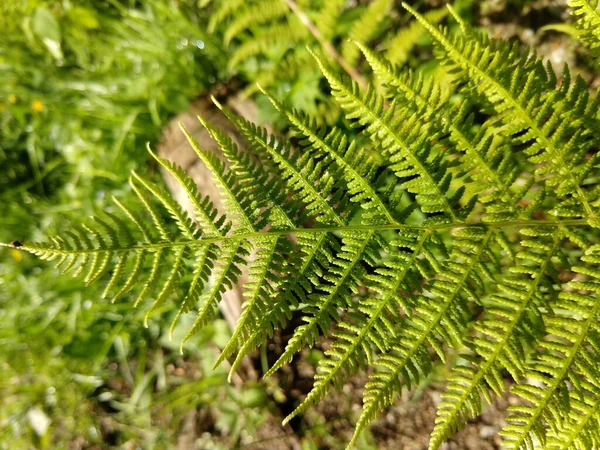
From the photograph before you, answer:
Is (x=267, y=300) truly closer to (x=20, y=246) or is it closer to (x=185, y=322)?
(x=20, y=246)

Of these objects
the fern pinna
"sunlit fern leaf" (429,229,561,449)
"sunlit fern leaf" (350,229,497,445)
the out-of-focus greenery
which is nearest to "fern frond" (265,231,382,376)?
the fern pinna

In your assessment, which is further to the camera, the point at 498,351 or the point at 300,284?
the point at 300,284

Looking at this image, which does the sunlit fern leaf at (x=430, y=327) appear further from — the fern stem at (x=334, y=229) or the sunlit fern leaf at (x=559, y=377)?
the sunlit fern leaf at (x=559, y=377)

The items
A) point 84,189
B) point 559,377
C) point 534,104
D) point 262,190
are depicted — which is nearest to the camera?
point 559,377

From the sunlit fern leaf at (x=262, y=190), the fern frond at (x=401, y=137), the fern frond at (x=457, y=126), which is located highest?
the fern frond at (x=457, y=126)

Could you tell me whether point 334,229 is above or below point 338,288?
above

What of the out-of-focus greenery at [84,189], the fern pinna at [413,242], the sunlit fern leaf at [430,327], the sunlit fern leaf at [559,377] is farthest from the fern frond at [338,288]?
the out-of-focus greenery at [84,189]

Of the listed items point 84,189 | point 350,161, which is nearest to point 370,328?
point 350,161

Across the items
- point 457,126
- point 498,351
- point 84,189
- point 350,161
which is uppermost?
point 457,126

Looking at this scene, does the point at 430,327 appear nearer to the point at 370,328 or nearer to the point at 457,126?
the point at 370,328

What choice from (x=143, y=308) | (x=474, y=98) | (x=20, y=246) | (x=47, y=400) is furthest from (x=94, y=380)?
(x=474, y=98)

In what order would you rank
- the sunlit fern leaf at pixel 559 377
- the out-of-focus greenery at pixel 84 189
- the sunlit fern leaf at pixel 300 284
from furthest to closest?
the out-of-focus greenery at pixel 84 189 < the sunlit fern leaf at pixel 300 284 < the sunlit fern leaf at pixel 559 377
